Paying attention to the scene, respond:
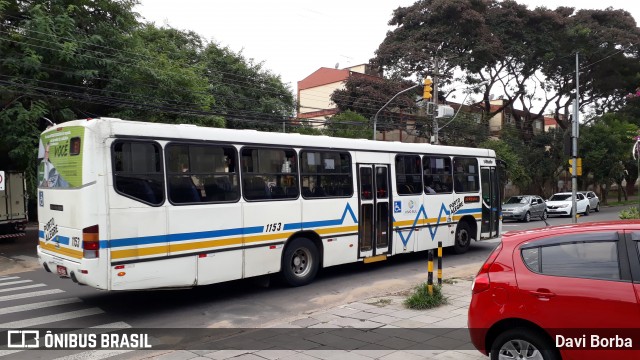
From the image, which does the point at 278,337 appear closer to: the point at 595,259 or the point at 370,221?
the point at 595,259

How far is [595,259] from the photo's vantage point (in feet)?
14.4

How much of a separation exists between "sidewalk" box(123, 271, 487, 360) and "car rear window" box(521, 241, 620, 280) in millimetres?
1597

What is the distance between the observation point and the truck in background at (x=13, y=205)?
17.8m

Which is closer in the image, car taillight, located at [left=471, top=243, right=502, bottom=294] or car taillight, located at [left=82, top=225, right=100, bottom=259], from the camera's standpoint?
car taillight, located at [left=471, top=243, right=502, bottom=294]

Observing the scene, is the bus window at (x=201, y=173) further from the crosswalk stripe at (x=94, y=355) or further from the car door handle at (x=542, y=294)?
the car door handle at (x=542, y=294)

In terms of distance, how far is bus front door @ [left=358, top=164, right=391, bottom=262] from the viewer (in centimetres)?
1107

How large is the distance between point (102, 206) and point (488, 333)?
5.38 metres

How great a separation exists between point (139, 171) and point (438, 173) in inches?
315

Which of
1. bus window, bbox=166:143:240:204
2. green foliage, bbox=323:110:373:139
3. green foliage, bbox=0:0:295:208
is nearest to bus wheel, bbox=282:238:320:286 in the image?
bus window, bbox=166:143:240:204

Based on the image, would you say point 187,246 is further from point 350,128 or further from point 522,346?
point 350,128

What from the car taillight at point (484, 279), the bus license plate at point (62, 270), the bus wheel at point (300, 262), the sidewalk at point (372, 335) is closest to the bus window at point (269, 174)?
the bus wheel at point (300, 262)

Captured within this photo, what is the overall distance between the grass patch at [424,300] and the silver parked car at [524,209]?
20.6m

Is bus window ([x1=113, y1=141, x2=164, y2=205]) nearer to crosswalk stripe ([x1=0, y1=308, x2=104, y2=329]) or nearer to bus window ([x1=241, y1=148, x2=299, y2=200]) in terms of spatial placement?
bus window ([x1=241, y1=148, x2=299, y2=200])

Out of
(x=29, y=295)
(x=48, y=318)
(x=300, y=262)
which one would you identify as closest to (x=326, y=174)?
(x=300, y=262)
